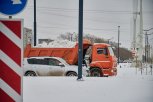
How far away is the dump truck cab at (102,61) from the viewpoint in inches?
1028

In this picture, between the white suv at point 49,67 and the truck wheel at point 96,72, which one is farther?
the truck wheel at point 96,72

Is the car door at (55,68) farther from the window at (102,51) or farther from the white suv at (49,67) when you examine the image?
the window at (102,51)

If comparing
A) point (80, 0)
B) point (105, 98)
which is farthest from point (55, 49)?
point (105, 98)

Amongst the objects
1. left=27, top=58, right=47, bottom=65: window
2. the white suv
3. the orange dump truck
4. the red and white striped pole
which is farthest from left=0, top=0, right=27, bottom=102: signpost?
the orange dump truck

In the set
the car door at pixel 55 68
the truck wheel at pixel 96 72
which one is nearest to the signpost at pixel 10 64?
the car door at pixel 55 68

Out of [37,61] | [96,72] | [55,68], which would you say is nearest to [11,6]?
[55,68]

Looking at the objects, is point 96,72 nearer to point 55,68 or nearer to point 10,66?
point 55,68

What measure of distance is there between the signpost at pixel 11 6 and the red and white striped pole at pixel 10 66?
17cm

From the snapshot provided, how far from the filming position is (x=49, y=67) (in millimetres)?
25156

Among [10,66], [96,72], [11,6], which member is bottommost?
[96,72]

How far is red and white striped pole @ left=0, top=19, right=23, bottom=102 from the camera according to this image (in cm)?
625

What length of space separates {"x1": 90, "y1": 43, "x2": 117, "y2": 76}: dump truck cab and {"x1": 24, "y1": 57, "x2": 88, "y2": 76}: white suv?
0.88 meters

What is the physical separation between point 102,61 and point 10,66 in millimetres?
20128

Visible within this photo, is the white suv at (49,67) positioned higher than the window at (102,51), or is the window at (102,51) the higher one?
the window at (102,51)
